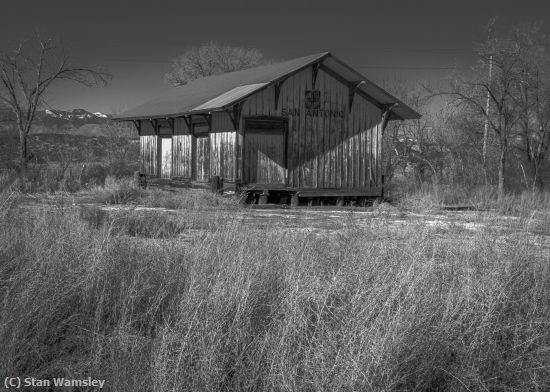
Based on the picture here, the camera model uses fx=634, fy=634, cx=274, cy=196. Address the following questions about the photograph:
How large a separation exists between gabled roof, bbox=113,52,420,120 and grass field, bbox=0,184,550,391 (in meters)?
11.6

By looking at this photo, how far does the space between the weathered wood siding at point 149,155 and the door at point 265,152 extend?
Answer: 6.42 meters

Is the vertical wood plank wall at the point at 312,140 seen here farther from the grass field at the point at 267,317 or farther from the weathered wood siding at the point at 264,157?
the grass field at the point at 267,317

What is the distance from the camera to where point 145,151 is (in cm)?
2500

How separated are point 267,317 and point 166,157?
1891 centimetres

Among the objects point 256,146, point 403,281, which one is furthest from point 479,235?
point 256,146

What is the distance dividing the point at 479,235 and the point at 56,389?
5182 mm

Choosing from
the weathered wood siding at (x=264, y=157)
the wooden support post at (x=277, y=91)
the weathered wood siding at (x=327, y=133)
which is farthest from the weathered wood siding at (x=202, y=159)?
the wooden support post at (x=277, y=91)

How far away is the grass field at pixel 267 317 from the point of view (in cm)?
421

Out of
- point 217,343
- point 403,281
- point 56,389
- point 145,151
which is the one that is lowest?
point 56,389

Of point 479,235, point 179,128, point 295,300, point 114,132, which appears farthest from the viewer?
point 114,132

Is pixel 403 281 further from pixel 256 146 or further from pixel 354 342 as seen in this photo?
pixel 256 146

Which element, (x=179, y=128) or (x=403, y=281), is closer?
(x=403, y=281)

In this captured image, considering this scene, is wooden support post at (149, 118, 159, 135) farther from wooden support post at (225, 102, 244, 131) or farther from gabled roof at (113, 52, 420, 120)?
wooden support post at (225, 102, 244, 131)

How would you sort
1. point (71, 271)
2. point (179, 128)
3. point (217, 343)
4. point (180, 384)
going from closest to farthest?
1. point (180, 384)
2. point (217, 343)
3. point (71, 271)
4. point (179, 128)
